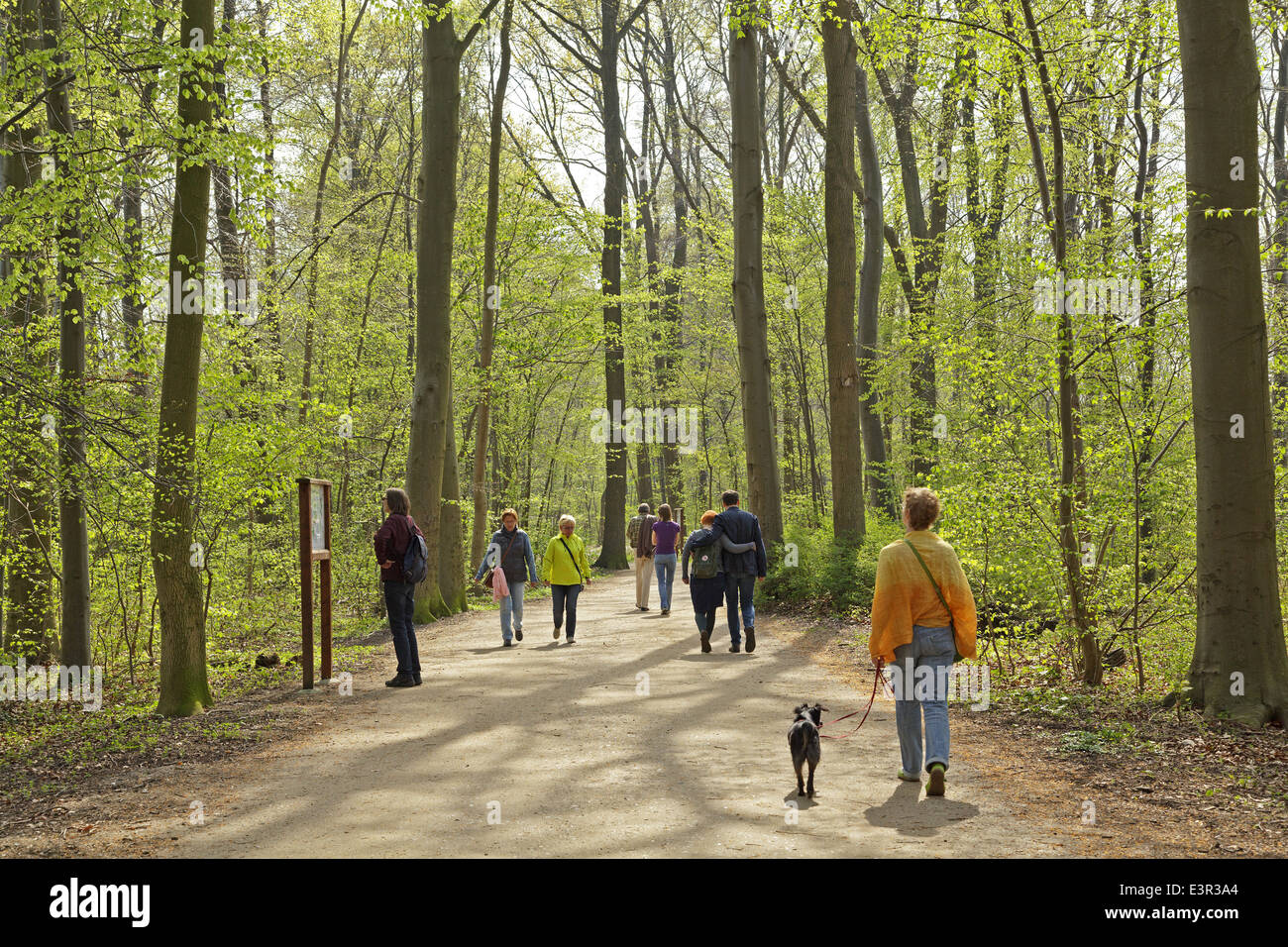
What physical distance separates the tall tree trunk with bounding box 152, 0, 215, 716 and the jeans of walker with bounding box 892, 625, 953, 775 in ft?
20.4

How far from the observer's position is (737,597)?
12.7 m

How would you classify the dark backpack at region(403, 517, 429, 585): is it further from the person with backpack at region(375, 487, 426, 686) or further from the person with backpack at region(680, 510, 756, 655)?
the person with backpack at region(680, 510, 756, 655)

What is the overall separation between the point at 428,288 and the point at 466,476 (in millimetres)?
18836

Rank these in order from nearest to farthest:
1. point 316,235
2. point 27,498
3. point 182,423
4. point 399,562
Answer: point 182,423
point 399,562
point 27,498
point 316,235

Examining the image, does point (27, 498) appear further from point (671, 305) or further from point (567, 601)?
point (671, 305)

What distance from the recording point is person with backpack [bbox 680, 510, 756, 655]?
1231cm

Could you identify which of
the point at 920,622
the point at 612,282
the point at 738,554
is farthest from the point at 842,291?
the point at 612,282

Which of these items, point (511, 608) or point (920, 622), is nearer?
point (920, 622)

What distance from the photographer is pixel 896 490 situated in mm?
21594

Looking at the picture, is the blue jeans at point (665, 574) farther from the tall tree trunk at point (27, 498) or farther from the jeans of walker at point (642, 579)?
the tall tree trunk at point (27, 498)

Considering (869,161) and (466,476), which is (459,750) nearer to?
(869,161)

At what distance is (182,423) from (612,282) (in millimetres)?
20752

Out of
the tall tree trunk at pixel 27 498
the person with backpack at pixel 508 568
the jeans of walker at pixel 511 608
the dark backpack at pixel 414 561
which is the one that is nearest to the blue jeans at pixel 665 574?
the jeans of walker at pixel 511 608
